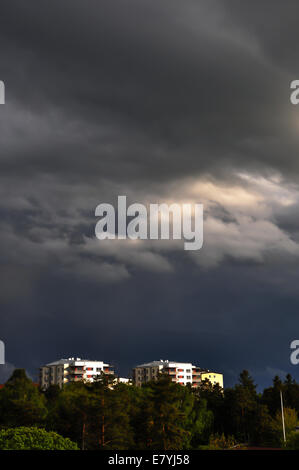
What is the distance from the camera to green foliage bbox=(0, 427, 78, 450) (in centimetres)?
4531

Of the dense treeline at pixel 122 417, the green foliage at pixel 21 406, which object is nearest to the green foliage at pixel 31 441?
the dense treeline at pixel 122 417

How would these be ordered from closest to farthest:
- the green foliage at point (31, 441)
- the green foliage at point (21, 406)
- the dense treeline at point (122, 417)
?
the green foliage at point (31, 441) → the dense treeline at point (122, 417) → the green foliage at point (21, 406)

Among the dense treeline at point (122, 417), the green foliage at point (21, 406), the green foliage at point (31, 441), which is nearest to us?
the green foliage at point (31, 441)

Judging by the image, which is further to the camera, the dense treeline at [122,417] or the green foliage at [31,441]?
the dense treeline at [122,417]

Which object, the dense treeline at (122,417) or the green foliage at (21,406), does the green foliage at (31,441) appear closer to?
the dense treeline at (122,417)

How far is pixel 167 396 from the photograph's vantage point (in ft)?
243

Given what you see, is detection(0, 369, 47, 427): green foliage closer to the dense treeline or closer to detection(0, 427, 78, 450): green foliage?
the dense treeline

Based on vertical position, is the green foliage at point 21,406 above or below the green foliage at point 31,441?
above

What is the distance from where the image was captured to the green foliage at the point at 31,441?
149ft

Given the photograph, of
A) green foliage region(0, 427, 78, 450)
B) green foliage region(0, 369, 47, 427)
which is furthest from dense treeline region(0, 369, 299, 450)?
green foliage region(0, 427, 78, 450)

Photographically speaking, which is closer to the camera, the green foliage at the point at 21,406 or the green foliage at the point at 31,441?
the green foliage at the point at 31,441

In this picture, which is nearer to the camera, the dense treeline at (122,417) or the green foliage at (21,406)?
the dense treeline at (122,417)
